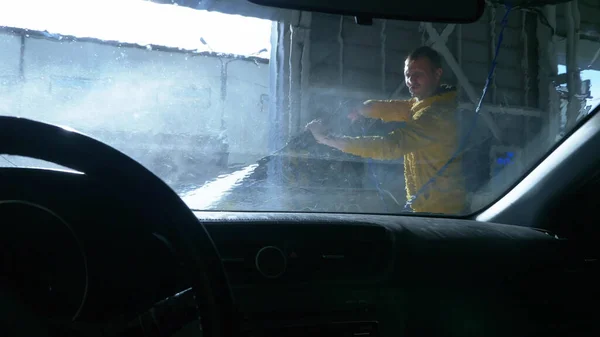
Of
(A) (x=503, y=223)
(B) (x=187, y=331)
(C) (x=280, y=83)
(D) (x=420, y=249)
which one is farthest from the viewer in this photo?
(C) (x=280, y=83)

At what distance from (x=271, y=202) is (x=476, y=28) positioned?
1.53 meters

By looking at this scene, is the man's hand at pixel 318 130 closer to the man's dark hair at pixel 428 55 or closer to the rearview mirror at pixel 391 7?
the man's dark hair at pixel 428 55

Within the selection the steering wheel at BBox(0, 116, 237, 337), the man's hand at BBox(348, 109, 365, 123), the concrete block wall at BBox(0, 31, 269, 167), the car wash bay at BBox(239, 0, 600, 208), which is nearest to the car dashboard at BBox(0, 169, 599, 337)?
the steering wheel at BBox(0, 116, 237, 337)

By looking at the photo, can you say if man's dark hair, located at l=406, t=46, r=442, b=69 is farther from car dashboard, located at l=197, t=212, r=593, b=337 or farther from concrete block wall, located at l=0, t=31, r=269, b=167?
car dashboard, located at l=197, t=212, r=593, b=337

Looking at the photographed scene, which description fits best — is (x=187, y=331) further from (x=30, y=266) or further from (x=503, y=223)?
(x=503, y=223)

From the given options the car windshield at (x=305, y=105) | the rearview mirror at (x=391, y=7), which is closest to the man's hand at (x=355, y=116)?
the car windshield at (x=305, y=105)

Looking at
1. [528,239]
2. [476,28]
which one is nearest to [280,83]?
[476,28]

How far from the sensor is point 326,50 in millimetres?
3080

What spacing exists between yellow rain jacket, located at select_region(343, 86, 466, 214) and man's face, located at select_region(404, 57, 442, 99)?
47 mm

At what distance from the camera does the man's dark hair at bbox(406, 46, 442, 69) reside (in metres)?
2.96

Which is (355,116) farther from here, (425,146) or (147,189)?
(147,189)

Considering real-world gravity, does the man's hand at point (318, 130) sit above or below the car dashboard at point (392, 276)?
above

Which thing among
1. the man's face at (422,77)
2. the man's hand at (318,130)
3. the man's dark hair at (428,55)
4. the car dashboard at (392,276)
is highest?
the man's dark hair at (428,55)

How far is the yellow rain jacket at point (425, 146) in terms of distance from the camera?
2781 millimetres
